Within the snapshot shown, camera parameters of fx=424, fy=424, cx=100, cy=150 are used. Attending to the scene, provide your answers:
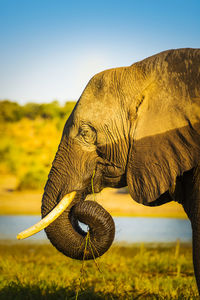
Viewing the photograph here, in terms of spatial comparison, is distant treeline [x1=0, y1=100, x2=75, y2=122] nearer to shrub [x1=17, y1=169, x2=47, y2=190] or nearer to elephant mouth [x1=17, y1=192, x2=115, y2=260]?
shrub [x1=17, y1=169, x2=47, y2=190]

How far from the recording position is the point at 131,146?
2.86 meters

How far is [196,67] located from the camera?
2727 millimetres

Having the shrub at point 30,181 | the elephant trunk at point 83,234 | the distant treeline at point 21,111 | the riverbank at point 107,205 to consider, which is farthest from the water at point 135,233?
the distant treeline at point 21,111

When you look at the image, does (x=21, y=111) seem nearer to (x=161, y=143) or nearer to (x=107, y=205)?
(x=107, y=205)

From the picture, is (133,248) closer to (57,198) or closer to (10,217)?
(57,198)

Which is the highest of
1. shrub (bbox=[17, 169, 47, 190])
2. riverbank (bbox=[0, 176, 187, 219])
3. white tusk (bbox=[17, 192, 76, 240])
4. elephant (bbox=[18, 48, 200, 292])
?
elephant (bbox=[18, 48, 200, 292])

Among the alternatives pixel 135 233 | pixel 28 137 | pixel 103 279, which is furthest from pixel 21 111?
pixel 103 279

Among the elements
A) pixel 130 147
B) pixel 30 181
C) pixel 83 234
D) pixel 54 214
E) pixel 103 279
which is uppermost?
pixel 130 147

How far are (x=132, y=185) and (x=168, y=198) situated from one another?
0.40 m

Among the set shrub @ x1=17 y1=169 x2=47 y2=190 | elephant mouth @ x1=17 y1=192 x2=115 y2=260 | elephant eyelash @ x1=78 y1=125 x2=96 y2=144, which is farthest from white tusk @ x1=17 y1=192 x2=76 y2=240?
shrub @ x1=17 y1=169 x2=47 y2=190

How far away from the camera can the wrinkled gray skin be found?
2.72 m

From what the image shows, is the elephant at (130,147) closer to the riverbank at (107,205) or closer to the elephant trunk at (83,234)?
the elephant trunk at (83,234)

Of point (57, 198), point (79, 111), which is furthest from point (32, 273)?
point (79, 111)

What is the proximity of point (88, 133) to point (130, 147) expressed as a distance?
317 mm
